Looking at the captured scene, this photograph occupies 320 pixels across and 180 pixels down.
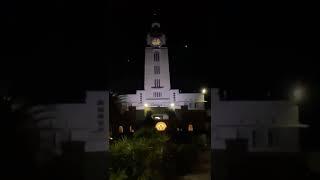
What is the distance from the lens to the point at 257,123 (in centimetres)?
252

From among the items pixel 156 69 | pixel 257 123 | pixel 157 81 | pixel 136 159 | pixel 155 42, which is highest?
pixel 155 42

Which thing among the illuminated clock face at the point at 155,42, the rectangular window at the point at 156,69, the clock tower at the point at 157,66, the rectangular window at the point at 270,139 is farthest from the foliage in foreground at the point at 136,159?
the rectangular window at the point at 156,69

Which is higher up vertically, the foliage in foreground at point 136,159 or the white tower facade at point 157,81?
the white tower facade at point 157,81

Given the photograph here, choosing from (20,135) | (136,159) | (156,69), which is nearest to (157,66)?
(156,69)

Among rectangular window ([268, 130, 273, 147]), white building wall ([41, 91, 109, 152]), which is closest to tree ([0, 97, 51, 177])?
white building wall ([41, 91, 109, 152])

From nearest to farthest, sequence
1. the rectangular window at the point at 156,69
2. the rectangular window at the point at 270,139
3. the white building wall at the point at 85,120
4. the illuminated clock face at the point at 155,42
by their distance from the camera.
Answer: the white building wall at the point at 85,120 < the rectangular window at the point at 270,139 < the illuminated clock face at the point at 155,42 < the rectangular window at the point at 156,69

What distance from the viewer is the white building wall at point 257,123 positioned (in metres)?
2.50

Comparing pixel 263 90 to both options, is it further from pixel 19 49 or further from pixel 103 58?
pixel 19 49

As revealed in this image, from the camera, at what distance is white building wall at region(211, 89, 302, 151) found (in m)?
2.50

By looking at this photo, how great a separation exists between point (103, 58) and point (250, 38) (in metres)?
1.08

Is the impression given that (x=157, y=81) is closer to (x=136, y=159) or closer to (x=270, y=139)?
(x=136, y=159)

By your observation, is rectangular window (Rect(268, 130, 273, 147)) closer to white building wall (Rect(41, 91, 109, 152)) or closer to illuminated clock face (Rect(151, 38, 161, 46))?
white building wall (Rect(41, 91, 109, 152))

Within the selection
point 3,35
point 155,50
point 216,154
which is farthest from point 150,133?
point 155,50

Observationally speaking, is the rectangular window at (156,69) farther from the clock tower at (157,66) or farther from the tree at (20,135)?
the tree at (20,135)
